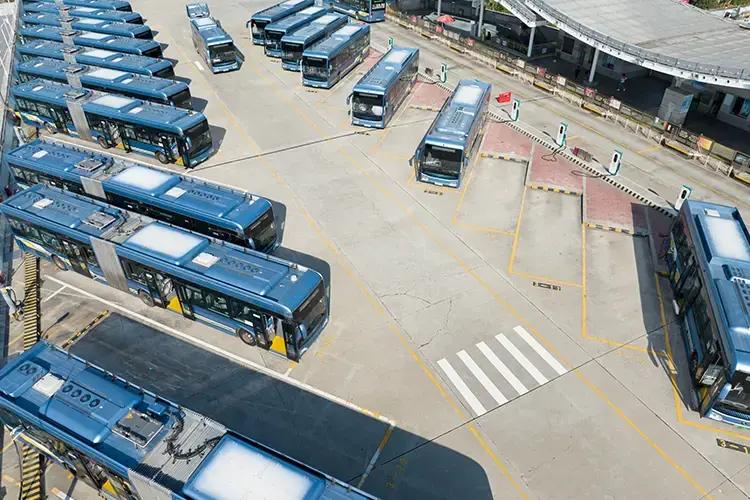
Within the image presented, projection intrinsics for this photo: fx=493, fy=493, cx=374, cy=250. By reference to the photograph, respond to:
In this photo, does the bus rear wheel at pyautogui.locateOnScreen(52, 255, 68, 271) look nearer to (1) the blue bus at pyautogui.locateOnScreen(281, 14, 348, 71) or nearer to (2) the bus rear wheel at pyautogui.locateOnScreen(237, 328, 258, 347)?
(2) the bus rear wheel at pyautogui.locateOnScreen(237, 328, 258, 347)

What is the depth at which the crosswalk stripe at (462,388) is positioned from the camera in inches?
738

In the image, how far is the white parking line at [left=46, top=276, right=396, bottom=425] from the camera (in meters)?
18.7

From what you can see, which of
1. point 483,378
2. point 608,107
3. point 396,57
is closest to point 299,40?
point 396,57

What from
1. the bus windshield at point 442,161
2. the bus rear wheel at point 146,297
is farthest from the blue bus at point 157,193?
the bus windshield at point 442,161

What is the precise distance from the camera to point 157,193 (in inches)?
943

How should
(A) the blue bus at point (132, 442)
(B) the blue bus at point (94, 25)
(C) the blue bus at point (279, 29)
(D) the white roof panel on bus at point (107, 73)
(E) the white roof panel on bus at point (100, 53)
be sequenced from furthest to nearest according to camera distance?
(C) the blue bus at point (279, 29)
(B) the blue bus at point (94, 25)
(E) the white roof panel on bus at point (100, 53)
(D) the white roof panel on bus at point (107, 73)
(A) the blue bus at point (132, 442)

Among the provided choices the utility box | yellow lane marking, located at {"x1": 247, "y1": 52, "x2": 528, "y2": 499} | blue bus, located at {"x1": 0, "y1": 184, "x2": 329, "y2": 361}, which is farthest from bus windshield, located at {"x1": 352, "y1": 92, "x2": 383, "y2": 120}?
the utility box

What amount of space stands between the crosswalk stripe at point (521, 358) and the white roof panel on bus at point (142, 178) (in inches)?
705

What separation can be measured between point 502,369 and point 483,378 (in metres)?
0.95

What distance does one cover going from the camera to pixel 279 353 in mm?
20375

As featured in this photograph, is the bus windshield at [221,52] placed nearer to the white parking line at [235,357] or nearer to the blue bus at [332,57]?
the blue bus at [332,57]

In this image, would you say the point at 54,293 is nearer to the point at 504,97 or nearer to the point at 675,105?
the point at 504,97

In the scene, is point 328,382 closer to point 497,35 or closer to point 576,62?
point 576,62

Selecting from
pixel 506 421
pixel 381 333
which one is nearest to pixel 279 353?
pixel 381 333
